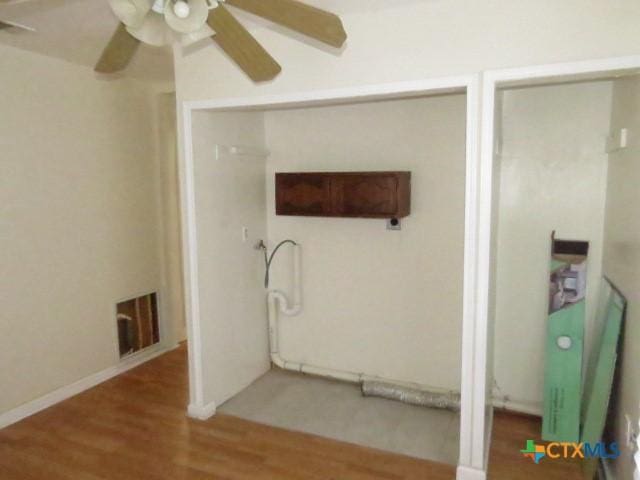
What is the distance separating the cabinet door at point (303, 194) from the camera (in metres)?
3.48

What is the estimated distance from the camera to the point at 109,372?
13.3 feet

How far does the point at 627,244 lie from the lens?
2.37 meters

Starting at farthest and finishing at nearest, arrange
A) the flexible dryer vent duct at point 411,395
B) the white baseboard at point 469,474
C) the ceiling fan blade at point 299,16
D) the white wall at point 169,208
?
the white wall at point 169,208
the flexible dryer vent duct at point 411,395
the white baseboard at point 469,474
the ceiling fan blade at point 299,16

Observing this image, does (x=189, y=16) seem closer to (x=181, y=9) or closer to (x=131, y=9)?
→ (x=181, y=9)

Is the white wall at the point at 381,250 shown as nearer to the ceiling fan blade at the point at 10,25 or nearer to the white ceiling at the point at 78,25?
the white ceiling at the point at 78,25

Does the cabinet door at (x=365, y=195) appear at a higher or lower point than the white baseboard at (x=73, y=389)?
higher

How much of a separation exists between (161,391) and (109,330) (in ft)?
2.42

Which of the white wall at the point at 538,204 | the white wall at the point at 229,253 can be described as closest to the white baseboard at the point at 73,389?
the white wall at the point at 229,253

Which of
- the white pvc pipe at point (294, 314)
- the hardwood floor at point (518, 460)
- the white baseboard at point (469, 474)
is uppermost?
the white pvc pipe at point (294, 314)

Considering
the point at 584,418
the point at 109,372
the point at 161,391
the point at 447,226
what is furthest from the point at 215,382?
the point at 584,418

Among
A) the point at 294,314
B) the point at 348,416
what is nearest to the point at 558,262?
the point at 348,416

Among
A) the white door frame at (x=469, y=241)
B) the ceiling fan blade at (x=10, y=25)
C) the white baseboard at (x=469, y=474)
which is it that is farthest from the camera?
the ceiling fan blade at (x=10, y=25)

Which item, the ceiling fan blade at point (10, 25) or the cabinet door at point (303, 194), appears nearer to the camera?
the ceiling fan blade at point (10, 25)

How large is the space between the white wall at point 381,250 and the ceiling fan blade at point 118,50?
1862 millimetres
